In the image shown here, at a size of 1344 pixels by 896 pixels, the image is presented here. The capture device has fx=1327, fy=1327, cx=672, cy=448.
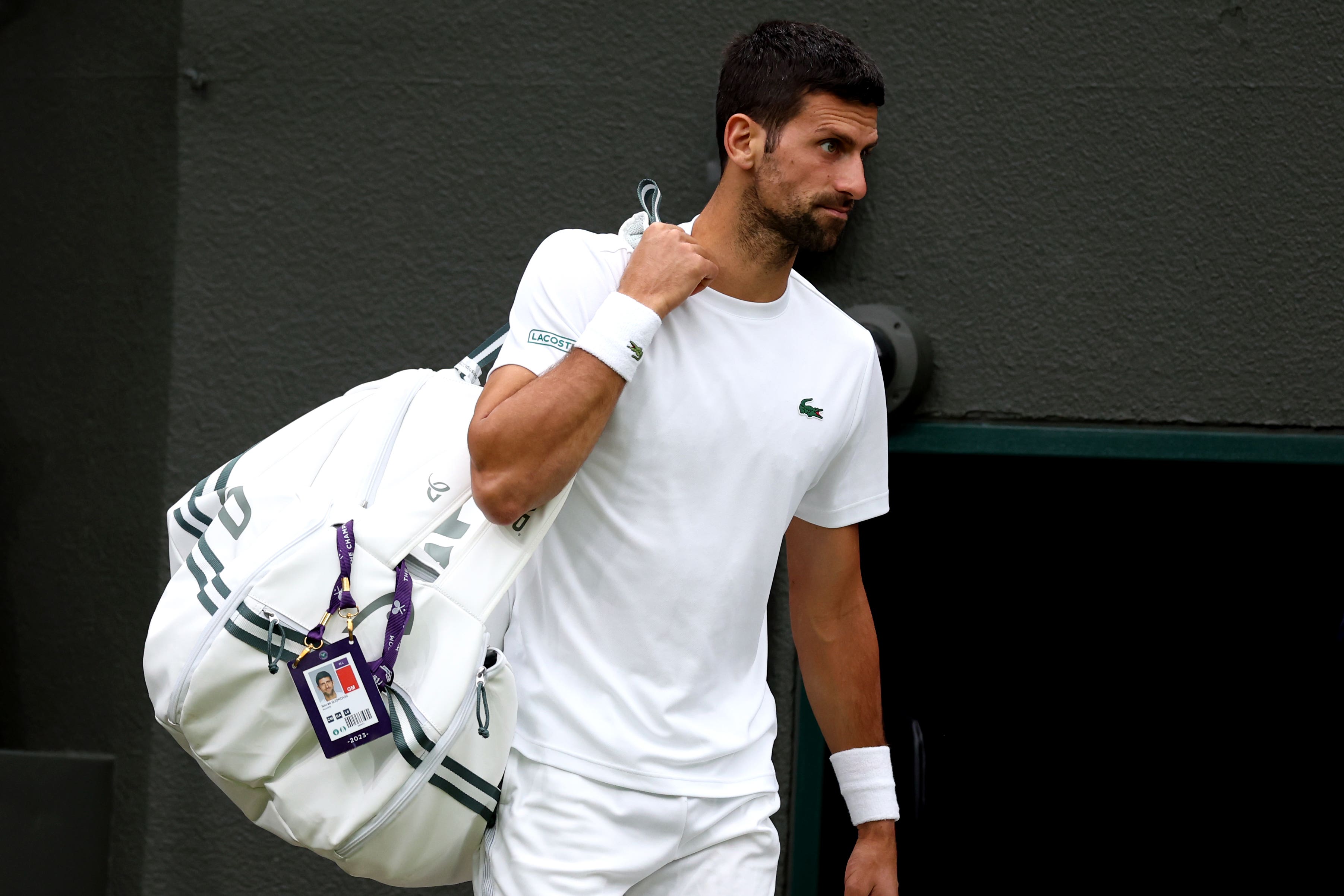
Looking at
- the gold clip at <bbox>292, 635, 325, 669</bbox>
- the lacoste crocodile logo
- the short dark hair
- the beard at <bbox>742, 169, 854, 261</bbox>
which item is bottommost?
the gold clip at <bbox>292, 635, 325, 669</bbox>

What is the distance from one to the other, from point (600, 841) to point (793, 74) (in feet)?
4.55

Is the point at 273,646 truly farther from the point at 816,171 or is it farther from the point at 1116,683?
the point at 1116,683

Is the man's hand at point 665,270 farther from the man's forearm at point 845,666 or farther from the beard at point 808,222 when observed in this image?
the man's forearm at point 845,666

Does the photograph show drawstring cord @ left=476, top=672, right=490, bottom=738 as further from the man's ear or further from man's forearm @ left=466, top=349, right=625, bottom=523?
the man's ear

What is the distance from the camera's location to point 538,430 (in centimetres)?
210

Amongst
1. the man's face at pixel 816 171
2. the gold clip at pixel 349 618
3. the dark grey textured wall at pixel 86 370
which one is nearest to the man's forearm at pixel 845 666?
the man's face at pixel 816 171

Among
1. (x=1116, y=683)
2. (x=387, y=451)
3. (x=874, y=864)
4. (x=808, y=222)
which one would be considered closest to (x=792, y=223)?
(x=808, y=222)

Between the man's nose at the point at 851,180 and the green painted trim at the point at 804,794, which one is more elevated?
the man's nose at the point at 851,180

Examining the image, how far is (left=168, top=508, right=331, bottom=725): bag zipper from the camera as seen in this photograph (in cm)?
205

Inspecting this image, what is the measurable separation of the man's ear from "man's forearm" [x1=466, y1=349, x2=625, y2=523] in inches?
21.0

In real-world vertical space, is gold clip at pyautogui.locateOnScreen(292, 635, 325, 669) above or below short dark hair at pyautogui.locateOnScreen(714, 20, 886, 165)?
below

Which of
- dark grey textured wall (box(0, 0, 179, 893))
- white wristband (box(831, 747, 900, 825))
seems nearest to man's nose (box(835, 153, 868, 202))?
white wristband (box(831, 747, 900, 825))

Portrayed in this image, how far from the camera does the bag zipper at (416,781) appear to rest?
2078mm

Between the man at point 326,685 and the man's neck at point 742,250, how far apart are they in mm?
978
